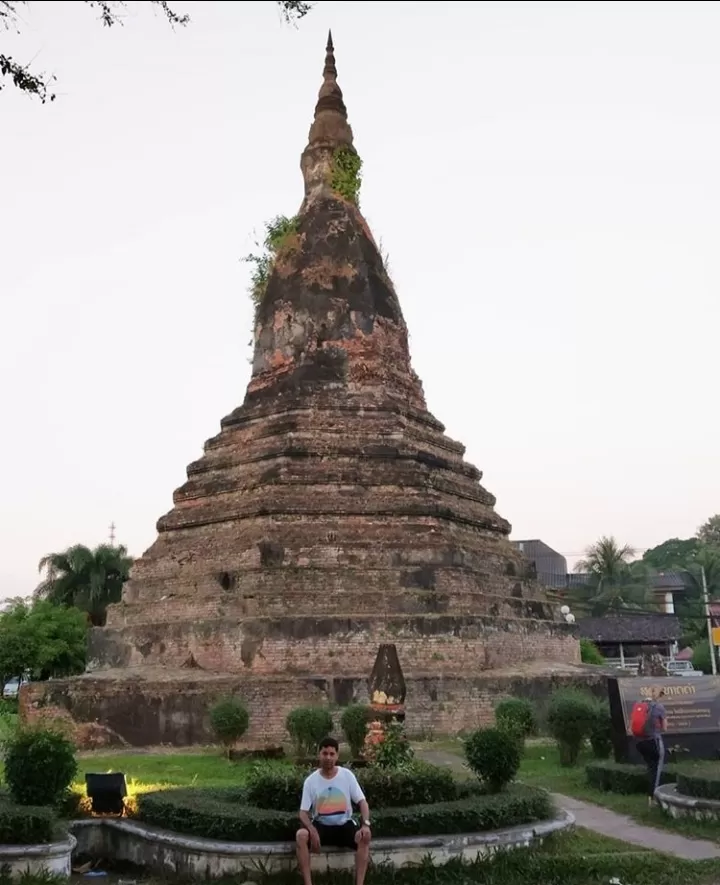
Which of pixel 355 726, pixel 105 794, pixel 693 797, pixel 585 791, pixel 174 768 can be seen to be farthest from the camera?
pixel 174 768

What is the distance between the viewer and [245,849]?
6.98 m

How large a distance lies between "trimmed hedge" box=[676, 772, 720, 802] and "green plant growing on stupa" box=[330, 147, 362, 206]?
58.6 ft

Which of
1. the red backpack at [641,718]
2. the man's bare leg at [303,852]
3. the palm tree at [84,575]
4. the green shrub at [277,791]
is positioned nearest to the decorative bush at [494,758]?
the green shrub at [277,791]

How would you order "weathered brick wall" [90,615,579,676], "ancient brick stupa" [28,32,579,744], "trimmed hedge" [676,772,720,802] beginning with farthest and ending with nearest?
"weathered brick wall" [90,615,579,676] < "ancient brick stupa" [28,32,579,744] < "trimmed hedge" [676,772,720,802]

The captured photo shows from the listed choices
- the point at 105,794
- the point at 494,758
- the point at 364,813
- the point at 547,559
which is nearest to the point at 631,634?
the point at 547,559

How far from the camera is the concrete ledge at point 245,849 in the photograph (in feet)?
22.9

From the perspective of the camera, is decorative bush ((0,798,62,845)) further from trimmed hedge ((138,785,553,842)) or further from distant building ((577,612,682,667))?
distant building ((577,612,682,667))

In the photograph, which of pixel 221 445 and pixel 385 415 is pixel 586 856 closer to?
pixel 385 415

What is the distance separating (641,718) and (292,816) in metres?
5.17

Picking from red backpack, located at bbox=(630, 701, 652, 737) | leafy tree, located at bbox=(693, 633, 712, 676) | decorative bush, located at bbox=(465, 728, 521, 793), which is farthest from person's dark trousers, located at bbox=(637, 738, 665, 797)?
leafy tree, located at bbox=(693, 633, 712, 676)

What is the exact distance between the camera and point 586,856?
24.6 ft

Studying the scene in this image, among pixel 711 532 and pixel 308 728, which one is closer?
pixel 308 728

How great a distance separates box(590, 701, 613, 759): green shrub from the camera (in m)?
13.3

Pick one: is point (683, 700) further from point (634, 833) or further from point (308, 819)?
point (308, 819)
